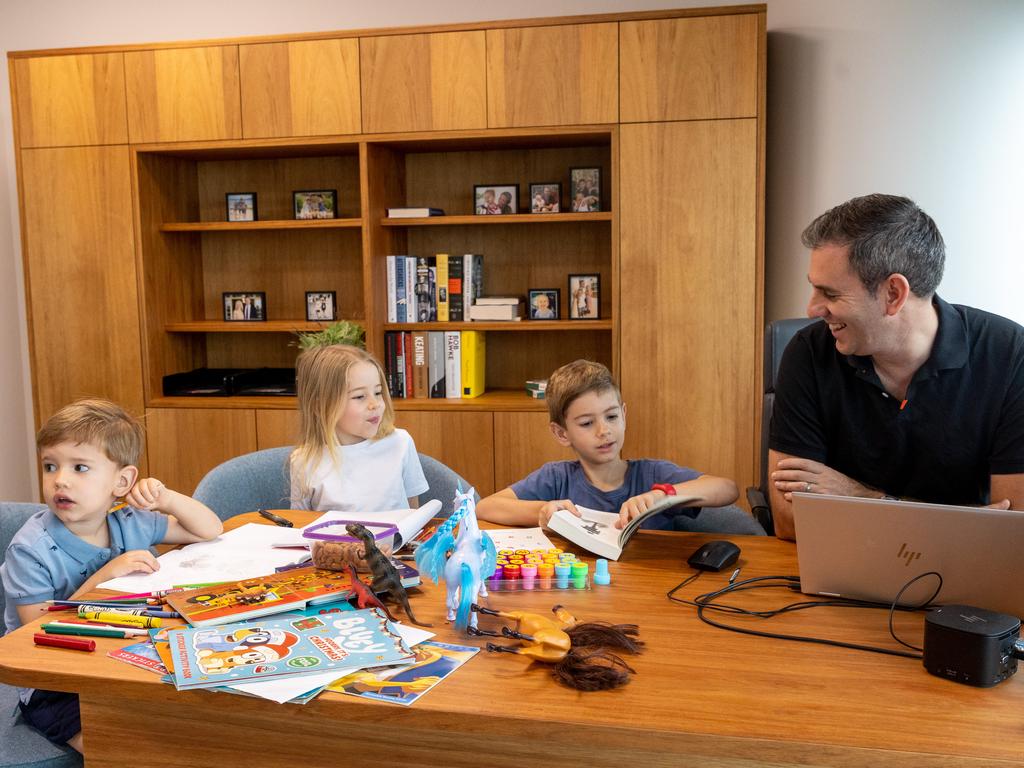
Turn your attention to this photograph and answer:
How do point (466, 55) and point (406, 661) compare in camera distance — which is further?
point (466, 55)

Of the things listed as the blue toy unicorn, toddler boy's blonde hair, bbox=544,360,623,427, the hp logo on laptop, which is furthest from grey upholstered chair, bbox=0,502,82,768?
the hp logo on laptop

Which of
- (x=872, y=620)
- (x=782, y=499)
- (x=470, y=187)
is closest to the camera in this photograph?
(x=872, y=620)

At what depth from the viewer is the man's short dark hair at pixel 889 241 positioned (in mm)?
1683

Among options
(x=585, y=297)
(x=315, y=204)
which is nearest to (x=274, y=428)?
(x=315, y=204)

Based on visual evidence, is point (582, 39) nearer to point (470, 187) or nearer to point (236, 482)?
point (470, 187)

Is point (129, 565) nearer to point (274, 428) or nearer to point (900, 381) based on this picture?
point (900, 381)

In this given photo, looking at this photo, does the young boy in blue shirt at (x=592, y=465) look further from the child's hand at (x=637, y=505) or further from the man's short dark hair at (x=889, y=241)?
the man's short dark hair at (x=889, y=241)

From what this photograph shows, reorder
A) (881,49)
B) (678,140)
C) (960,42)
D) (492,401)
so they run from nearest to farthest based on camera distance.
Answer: (960,42) < (881,49) < (678,140) < (492,401)

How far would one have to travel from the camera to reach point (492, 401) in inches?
146

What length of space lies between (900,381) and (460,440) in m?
2.14

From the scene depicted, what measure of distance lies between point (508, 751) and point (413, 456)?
1272 mm

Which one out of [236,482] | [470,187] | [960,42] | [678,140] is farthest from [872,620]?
[470,187]

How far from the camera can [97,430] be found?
1629mm

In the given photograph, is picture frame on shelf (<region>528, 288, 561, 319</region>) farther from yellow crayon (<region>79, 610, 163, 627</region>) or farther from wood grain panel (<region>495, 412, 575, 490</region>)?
yellow crayon (<region>79, 610, 163, 627</region>)
